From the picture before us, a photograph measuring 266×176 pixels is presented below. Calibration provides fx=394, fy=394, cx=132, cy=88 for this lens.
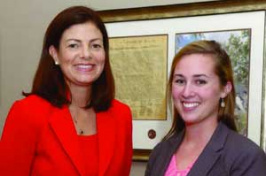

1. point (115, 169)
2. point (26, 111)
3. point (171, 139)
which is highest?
point (26, 111)

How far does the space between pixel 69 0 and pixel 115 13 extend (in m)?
0.35

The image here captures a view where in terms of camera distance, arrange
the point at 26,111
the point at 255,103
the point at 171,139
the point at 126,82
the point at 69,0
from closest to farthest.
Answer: the point at 26,111, the point at 171,139, the point at 255,103, the point at 126,82, the point at 69,0

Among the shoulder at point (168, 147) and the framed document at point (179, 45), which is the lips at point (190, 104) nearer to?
the shoulder at point (168, 147)

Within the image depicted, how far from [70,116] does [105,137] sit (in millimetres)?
181

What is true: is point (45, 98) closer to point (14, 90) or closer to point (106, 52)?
point (106, 52)

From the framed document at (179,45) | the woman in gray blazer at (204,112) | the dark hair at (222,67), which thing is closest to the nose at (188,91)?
the woman in gray blazer at (204,112)

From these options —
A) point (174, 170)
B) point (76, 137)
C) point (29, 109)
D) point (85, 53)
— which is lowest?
point (174, 170)

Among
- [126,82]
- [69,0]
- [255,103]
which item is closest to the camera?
[255,103]

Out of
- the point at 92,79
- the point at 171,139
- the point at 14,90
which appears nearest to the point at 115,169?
the point at 171,139

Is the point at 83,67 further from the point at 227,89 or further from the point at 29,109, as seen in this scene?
the point at 227,89

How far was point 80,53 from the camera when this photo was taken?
5.39 feet

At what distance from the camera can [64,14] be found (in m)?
1.66

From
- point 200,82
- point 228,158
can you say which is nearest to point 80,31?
point 200,82

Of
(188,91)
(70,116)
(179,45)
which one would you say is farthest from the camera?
(179,45)
